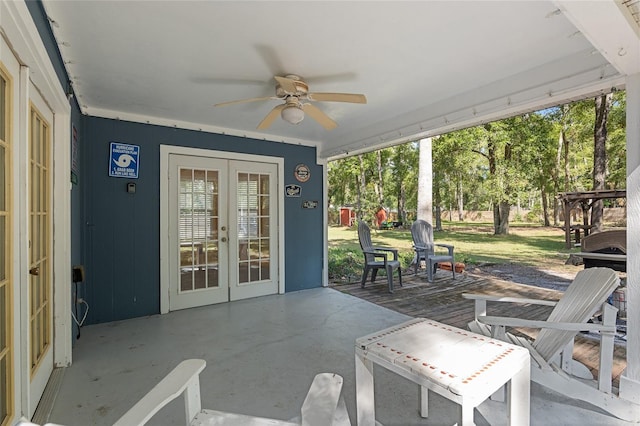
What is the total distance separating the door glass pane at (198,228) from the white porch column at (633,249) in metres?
4.08

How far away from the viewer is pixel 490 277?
5887mm

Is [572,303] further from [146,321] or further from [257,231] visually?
[146,321]

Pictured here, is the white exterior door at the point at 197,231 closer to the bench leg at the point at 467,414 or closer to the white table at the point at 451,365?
the white table at the point at 451,365

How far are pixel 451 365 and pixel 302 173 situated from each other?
3.97 meters

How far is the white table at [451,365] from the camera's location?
128cm

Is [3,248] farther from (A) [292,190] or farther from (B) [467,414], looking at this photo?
→ (A) [292,190]

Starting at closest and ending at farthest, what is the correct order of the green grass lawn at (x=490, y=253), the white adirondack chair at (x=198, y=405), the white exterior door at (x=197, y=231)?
the white adirondack chair at (x=198, y=405) → the white exterior door at (x=197, y=231) → the green grass lawn at (x=490, y=253)

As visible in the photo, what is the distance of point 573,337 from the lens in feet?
6.68

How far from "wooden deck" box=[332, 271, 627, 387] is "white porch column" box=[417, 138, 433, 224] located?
150 centimetres

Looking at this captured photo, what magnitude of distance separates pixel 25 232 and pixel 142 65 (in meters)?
1.59

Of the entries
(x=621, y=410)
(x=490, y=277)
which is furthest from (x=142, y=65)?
(x=490, y=277)

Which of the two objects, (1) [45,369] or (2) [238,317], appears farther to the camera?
(2) [238,317]

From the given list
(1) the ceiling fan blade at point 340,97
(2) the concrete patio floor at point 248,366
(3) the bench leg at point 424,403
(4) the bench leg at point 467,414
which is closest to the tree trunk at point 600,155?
(2) the concrete patio floor at point 248,366

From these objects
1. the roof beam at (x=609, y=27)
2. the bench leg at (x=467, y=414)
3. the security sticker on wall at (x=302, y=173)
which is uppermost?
the roof beam at (x=609, y=27)
